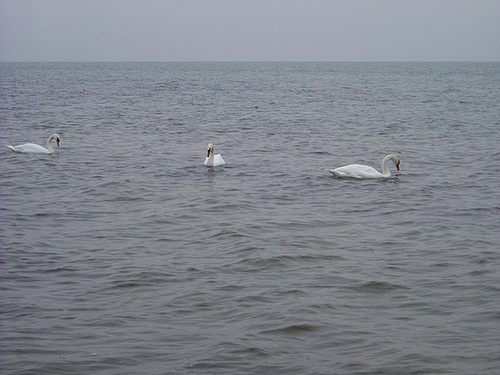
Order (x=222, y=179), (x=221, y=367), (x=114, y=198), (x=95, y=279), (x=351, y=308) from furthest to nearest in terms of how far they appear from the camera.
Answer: (x=222, y=179) < (x=114, y=198) < (x=95, y=279) < (x=351, y=308) < (x=221, y=367)

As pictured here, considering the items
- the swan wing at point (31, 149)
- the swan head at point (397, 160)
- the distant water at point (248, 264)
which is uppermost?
the swan head at point (397, 160)

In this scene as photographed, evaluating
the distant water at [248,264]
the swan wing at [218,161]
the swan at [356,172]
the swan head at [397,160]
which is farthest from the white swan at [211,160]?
the swan head at [397,160]

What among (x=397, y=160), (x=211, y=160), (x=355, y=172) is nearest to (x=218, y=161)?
(x=211, y=160)

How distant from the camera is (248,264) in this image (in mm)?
8469

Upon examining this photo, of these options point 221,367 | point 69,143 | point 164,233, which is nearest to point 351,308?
point 221,367

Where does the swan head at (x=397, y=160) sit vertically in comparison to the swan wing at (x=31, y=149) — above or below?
above

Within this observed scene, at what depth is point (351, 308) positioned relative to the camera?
7.00 metres

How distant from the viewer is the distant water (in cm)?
598

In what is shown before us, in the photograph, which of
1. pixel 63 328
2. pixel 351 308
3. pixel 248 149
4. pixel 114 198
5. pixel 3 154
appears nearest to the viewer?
pixel 63 328

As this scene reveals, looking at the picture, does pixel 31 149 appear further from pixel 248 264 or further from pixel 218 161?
pixel 248 264

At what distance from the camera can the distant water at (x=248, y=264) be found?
598 cm

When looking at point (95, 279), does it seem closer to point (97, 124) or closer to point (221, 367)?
point (221, 367)

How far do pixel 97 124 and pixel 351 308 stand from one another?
20828mm

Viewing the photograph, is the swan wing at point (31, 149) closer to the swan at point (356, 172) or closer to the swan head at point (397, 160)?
the swan at point (356, 172)
